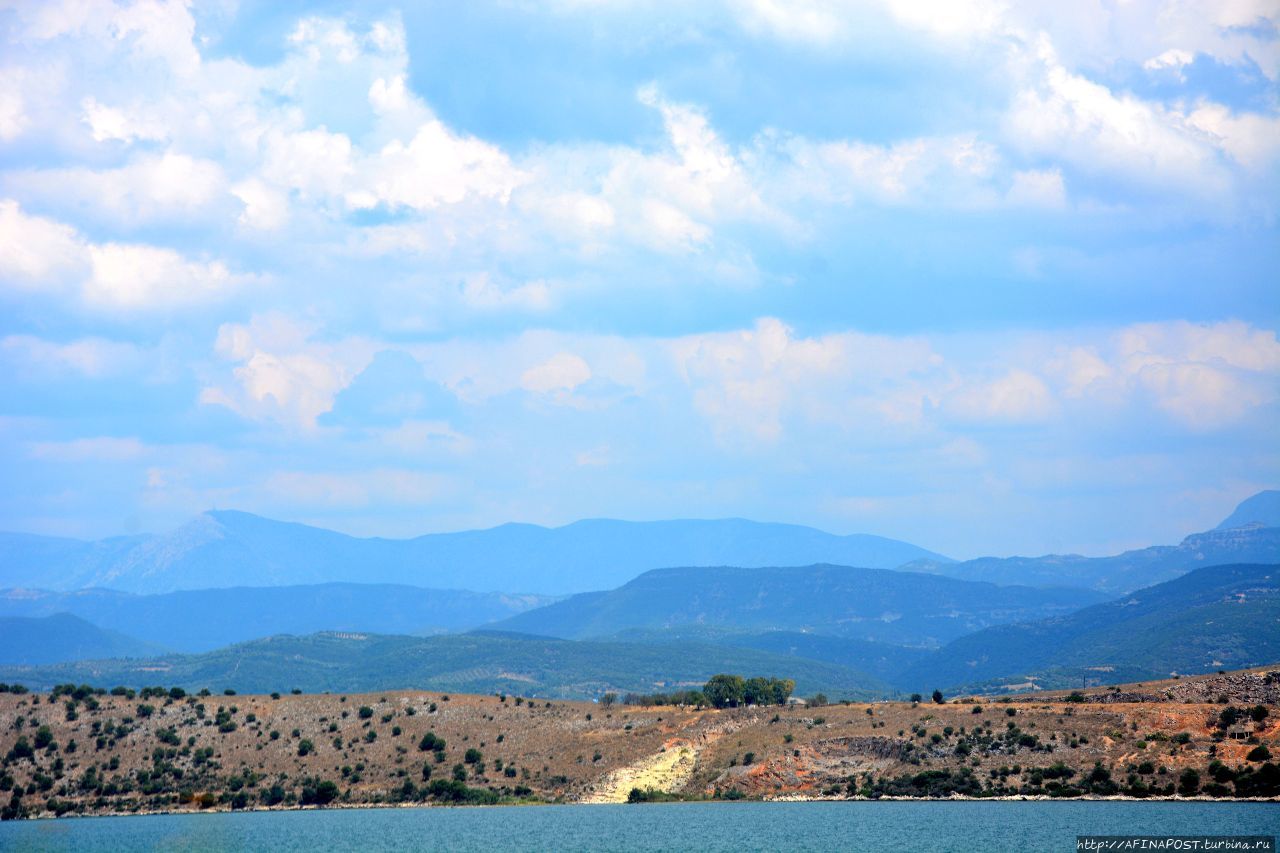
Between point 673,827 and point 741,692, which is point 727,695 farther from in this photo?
point 673,827

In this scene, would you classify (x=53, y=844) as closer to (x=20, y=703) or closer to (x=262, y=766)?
(x=262, y=766)

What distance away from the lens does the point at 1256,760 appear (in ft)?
327

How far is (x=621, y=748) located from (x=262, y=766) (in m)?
33.5

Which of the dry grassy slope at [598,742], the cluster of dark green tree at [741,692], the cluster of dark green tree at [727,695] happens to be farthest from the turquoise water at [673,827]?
the cluster of dark green tree at [741,692]

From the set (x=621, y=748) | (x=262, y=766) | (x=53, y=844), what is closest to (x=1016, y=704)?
(x=621, y=748)

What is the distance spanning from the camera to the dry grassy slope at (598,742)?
113250 millimetres

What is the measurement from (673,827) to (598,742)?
134ft

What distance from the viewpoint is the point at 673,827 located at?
298 ft

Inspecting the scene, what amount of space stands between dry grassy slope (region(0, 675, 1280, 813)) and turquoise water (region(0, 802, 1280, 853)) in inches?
358

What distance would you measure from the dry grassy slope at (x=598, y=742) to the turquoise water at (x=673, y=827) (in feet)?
29.8

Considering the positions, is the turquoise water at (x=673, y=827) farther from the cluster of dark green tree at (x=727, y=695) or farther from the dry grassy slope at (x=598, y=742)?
the cluster of dark green tree at (x=727, y=695)

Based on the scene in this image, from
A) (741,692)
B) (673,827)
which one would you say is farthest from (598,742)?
(673,827)

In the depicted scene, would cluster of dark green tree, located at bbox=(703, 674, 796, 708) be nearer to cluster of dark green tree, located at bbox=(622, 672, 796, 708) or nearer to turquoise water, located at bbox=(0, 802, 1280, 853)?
cluster of dark green tree, located at bbox=(622, 672, 796, 708)

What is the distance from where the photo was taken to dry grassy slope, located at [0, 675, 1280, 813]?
11325 cm
